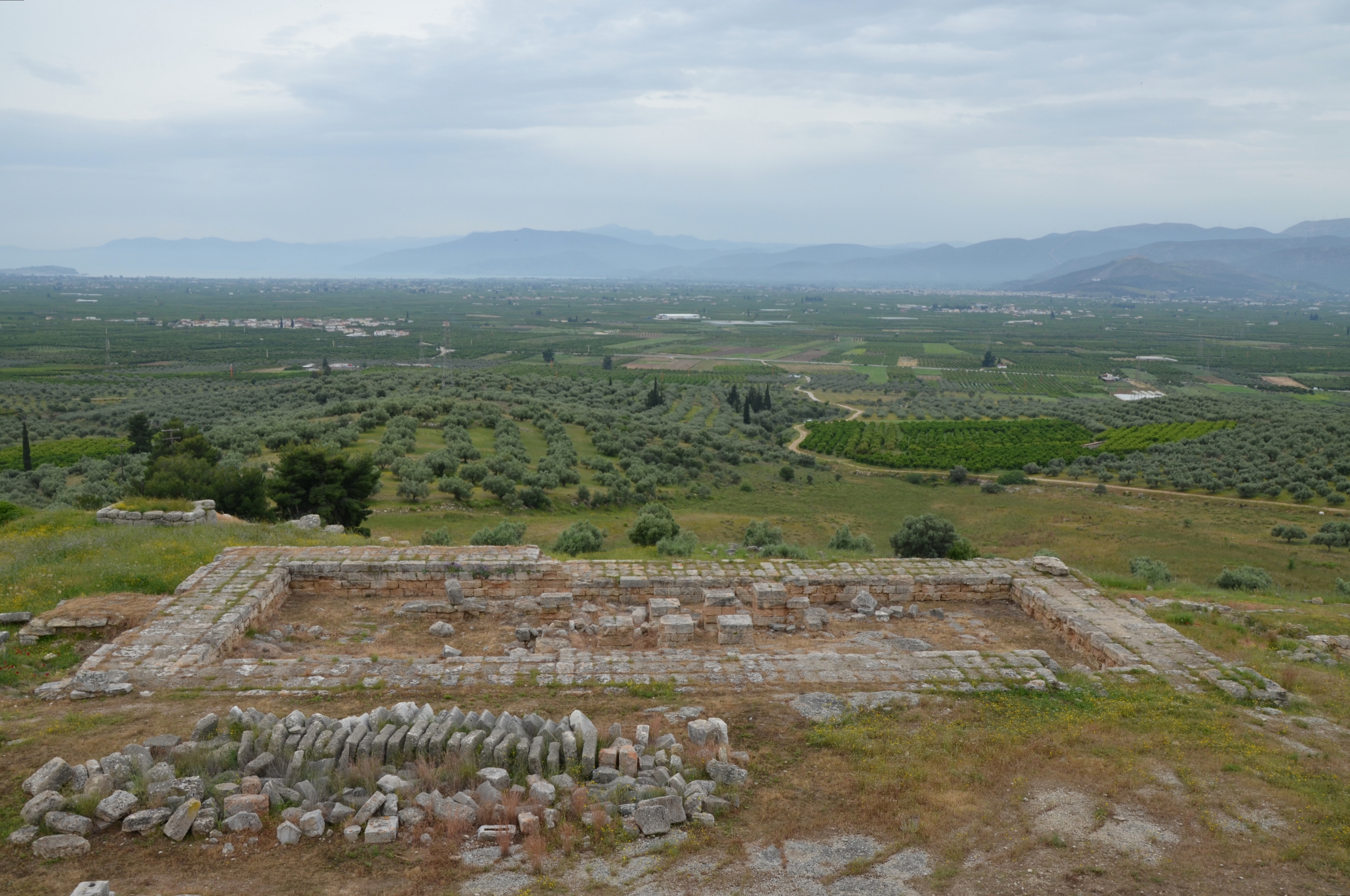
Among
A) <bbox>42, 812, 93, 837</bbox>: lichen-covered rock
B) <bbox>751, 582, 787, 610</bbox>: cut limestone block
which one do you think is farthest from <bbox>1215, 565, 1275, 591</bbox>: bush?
<bbox>42, 812, 93, 837</bbox>: lichen-covered rock

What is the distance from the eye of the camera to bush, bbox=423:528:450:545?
1987 cm

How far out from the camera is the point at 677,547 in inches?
732

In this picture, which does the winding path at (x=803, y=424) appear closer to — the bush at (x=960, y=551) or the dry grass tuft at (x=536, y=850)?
the bush at (x=960, y=551)

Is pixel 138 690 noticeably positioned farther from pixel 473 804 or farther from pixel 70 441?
pixel 70 441

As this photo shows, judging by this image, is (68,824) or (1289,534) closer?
(68,824)

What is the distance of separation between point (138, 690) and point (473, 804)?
17.4ft

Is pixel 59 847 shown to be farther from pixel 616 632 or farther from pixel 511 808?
pixel 616 632

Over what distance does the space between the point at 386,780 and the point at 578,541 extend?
40.3ft

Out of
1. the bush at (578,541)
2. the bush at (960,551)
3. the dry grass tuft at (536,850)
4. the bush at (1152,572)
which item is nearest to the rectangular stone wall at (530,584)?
the bush at (578,541)

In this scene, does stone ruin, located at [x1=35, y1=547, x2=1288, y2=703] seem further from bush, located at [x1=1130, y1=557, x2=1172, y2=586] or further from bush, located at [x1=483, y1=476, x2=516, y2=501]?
bush, located at [x1=483, y1=476, x2=516, y2=501]

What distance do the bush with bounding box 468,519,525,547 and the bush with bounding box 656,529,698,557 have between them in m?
3.83

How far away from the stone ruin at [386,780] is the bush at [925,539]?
17498 mm

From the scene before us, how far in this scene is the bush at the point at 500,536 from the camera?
19797mm

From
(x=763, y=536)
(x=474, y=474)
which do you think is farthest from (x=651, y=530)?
(x=474, y=474)
